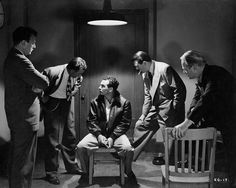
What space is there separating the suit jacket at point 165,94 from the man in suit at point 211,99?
0.06 metres

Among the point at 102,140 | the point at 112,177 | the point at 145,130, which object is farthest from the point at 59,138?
the point at 145,130

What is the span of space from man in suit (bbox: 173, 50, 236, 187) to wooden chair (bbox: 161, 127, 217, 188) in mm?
106

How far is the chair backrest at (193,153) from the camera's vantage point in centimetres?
188

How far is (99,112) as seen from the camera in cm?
211

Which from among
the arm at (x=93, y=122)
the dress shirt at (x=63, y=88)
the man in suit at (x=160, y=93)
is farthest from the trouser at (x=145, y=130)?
the dress shirt at (x=63, y=88)

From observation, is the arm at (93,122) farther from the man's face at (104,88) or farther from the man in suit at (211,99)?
the man in suit at (211,99)

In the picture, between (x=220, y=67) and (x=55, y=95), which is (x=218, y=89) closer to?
(x=220, y=67)

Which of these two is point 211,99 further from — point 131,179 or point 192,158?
point 131,179

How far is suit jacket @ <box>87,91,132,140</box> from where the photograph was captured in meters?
2.09

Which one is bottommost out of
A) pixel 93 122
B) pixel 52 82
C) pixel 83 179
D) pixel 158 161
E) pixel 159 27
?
pixel 83 179

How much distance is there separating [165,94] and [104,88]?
0.35 metres

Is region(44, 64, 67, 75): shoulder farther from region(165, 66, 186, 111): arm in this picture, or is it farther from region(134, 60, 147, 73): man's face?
region(165, 66, 186, 111): arm

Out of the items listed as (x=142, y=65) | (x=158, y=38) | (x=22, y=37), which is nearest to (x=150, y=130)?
(x=142, y=65)

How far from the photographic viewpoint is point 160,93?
2070 mm
